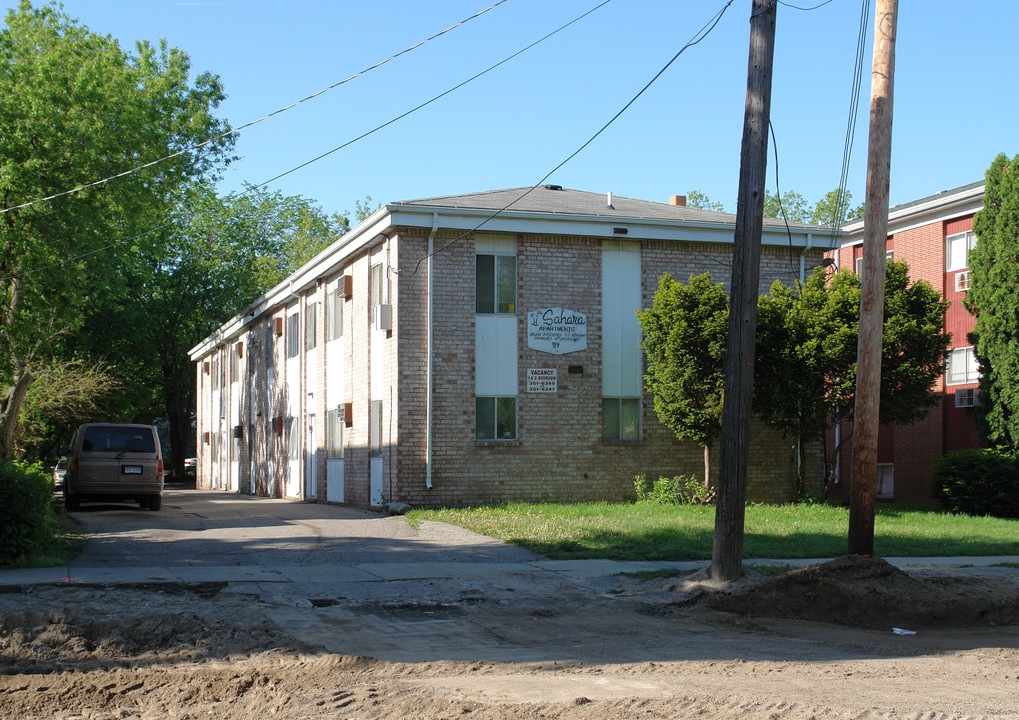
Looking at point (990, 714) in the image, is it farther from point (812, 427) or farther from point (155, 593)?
point (812, 427)

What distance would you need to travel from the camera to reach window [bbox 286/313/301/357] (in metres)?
31.2

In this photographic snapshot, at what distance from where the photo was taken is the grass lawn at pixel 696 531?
14367mm

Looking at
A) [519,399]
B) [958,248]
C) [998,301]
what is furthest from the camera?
[958,248]

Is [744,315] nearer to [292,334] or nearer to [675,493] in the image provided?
[675,493]

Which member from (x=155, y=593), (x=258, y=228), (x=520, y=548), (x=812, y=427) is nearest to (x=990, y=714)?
(x=155, y=593)

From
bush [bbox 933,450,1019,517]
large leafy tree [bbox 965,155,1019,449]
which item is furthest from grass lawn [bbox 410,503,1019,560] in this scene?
large leafy tree [bbox 965,155,1019,449]

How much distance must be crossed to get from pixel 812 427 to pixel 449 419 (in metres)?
7.20

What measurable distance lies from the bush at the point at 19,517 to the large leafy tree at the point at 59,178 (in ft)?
39.9

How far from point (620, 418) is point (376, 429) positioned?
522 cm

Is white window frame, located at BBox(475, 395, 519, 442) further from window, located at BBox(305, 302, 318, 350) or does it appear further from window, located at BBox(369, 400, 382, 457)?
window, located at BBox(305, 302, 318, 350)

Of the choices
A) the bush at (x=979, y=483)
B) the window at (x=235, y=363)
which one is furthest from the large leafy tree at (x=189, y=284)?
the bush at (x=979, y=483)

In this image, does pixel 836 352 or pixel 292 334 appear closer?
pixel 836 352

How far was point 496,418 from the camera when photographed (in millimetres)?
21891

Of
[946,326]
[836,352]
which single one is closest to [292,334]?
[836,352]
